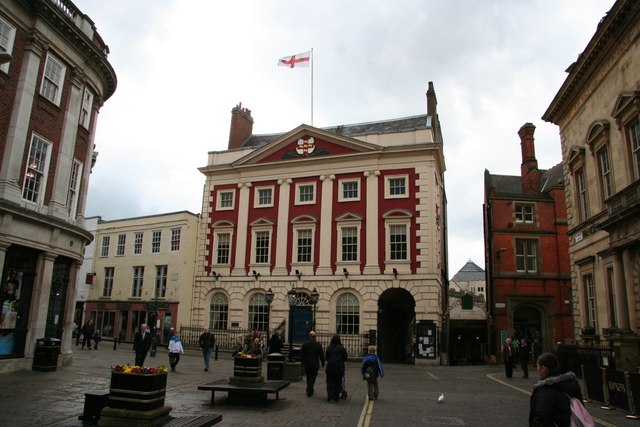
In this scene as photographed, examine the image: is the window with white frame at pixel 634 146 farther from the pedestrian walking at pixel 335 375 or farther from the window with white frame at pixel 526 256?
the window with white frame at pixel 526 256

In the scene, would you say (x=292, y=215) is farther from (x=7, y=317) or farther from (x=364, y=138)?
(x=7, y=317)

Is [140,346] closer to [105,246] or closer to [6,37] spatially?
[6,37]

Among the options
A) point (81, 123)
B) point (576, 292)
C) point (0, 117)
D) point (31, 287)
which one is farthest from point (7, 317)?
point (576, 292)

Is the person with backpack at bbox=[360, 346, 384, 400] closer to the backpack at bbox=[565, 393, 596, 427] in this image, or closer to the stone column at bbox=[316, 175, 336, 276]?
the backpack at bbox=[565, 393, 596, 427]

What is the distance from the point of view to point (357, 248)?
106 ft

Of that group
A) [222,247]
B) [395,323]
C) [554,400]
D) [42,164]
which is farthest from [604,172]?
[222,247]

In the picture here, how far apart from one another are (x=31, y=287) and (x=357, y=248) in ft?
63.8

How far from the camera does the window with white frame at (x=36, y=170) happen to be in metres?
17.7

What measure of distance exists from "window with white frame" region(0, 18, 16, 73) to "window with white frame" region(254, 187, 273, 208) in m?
20.5

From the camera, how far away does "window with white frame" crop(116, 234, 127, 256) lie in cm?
4156

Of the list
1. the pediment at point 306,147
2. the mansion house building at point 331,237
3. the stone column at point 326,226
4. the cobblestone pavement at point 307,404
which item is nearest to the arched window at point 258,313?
the mansion house building at point 331,237

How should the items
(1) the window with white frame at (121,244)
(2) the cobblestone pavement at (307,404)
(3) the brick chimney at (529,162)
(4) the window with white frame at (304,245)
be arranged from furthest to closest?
(1) the window with white frame at (121,244) < (3) the brick chimney at (529,162) < (4) the window with white frame at (304,245) < (2) the cobblestone pavement at (307,404)

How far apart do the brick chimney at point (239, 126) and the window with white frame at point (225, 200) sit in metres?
4.58

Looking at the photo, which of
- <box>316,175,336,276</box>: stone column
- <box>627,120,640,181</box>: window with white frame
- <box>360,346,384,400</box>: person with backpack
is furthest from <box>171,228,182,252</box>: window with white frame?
→ <box>627,120,640,181</box>: window with white frame
